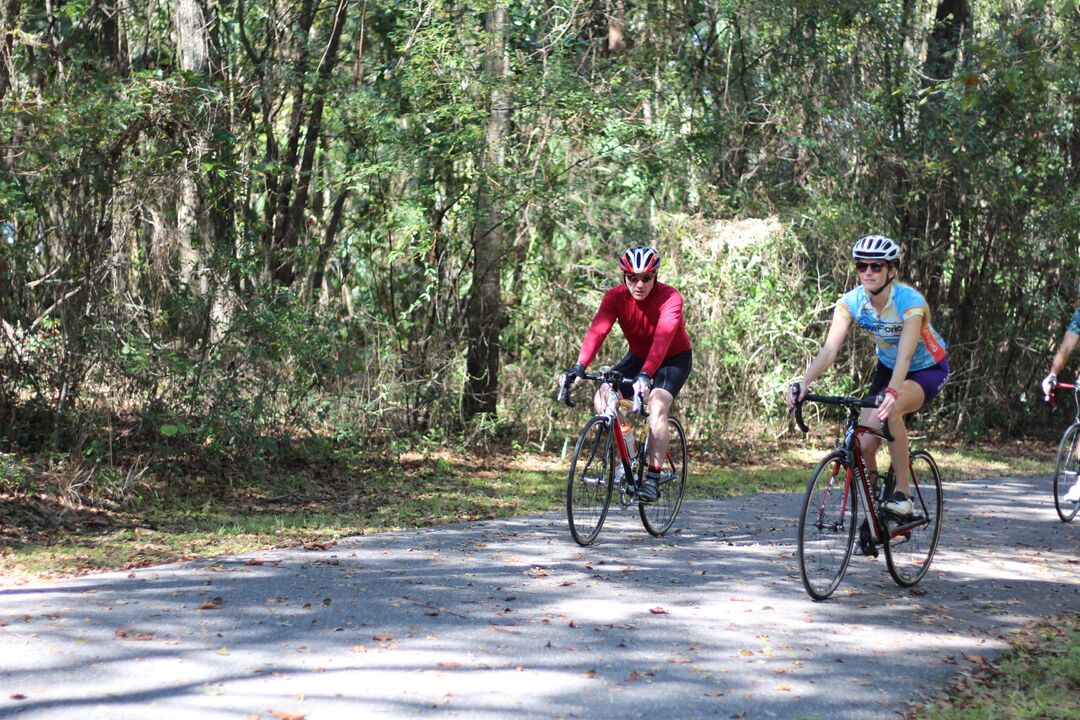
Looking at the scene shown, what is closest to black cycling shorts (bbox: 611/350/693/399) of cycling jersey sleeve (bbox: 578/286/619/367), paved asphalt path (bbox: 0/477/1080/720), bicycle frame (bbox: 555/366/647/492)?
bicycle frame (bbox: 555/366/647/492)

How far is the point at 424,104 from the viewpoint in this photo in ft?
49.4

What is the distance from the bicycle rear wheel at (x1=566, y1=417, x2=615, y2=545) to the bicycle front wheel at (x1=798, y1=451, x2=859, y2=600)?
2062 mm

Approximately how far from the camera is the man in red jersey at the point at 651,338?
377 inches

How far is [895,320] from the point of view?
804cm

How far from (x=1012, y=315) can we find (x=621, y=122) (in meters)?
9.70

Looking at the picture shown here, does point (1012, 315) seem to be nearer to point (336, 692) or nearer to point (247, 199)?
point (247, 199)

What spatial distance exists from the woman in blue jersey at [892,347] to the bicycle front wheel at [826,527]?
34 cm

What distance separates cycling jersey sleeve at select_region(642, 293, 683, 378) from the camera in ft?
31.2

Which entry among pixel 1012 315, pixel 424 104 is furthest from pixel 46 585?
pixel 1012 315

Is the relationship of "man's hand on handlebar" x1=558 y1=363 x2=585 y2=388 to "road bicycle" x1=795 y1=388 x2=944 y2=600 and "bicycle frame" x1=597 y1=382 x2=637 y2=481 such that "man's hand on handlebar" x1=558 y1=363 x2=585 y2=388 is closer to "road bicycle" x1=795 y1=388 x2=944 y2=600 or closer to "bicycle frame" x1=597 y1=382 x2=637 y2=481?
"bicycle frame" x1=597 y1=382 x2=637 y2=481

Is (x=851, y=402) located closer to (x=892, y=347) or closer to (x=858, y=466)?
(x=858, y=466)

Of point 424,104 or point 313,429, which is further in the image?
point 424,104

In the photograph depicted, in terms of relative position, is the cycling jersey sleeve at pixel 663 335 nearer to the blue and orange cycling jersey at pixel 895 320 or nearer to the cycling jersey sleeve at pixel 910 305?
the blue and orange cycling jersey at pixel 895 320

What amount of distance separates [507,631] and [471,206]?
9.30m
